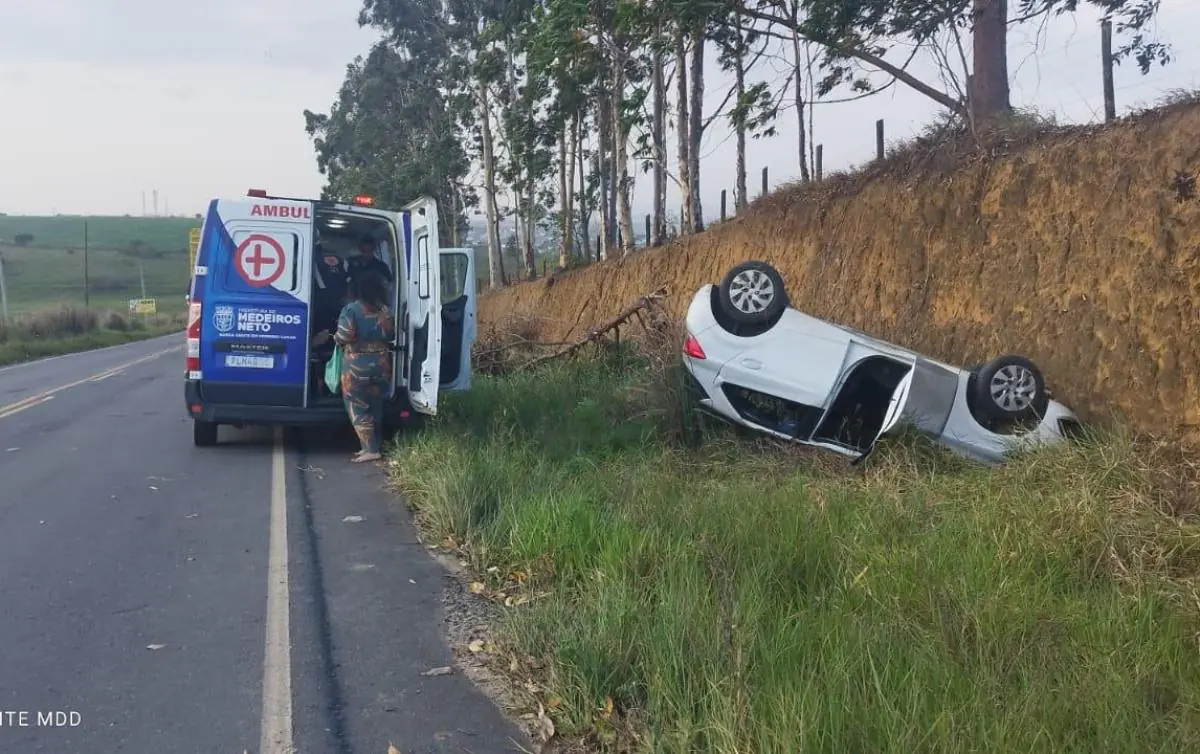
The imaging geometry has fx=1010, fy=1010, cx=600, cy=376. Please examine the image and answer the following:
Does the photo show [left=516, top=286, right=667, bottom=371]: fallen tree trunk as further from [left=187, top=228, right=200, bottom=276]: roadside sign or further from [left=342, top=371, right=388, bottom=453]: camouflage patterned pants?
[left=187, top=228, right=200, bottom=276]: roadside sign

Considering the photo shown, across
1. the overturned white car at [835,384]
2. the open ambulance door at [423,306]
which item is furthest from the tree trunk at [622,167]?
the overturned white car at [835,384]

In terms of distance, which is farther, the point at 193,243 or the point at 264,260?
the point at 193,243

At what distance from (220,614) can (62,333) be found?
4274 centimetres

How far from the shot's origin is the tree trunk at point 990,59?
13.0 meters

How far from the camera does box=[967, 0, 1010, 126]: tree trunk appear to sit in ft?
42.6

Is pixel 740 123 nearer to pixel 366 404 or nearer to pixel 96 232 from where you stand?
pixel 366 404

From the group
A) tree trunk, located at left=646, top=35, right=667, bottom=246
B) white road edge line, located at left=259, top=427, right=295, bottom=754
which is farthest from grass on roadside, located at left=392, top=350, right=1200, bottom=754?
tree trunk, located at left=646, top=35, right=667, bottom=246

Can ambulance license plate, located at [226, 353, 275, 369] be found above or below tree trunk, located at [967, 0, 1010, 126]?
below

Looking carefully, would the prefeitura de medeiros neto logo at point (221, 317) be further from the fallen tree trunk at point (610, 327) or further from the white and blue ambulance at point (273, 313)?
the fallen tree trunk at point (610, 327)

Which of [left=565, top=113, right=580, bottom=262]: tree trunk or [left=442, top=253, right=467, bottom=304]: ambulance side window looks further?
[left=565, top=113, right=580, bottom=262]: tree trunk

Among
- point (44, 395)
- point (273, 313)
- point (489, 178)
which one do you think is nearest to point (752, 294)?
point (273, 313)

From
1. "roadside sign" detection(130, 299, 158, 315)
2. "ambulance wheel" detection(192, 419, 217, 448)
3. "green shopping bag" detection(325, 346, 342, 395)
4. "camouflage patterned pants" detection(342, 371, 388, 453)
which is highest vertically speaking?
"roadside sign" detection(130, 299, 158, 315)

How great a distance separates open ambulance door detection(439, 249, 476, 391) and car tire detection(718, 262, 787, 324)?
10.9 feet

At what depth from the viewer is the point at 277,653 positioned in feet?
15.8
